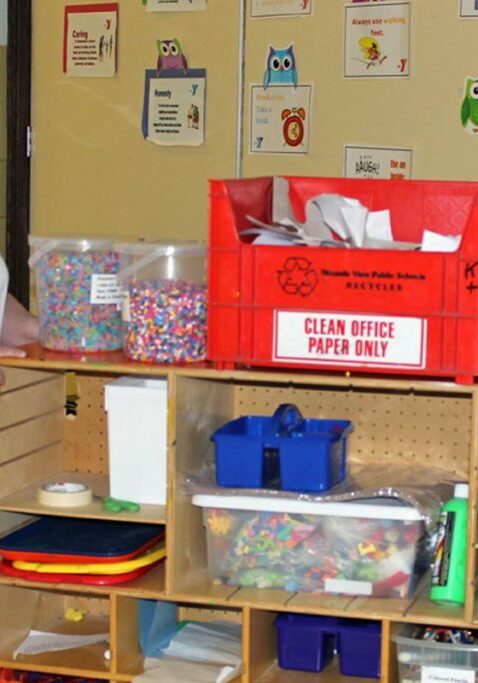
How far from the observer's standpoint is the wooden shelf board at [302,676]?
2.08m

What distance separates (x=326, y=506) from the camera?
6.55 ft

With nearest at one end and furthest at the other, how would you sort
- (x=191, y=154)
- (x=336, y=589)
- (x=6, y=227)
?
(x=336, y=589), (x=191, y=154), (x=6, y=227)

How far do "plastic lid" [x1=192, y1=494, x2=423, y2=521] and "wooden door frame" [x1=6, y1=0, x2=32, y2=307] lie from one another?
2207mm

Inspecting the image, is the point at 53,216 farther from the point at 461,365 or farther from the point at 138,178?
the point at 461,365

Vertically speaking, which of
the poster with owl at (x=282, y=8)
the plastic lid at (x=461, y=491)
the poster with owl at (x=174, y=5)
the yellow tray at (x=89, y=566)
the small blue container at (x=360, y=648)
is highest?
the poster with owl at (x=174, y=5)

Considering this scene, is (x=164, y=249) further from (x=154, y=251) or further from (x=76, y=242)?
(x=76, y=242)

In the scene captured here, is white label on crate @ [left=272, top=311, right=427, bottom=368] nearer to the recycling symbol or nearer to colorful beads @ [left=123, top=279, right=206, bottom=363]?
the recycling symbol

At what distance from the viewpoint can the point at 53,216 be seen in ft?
13.6

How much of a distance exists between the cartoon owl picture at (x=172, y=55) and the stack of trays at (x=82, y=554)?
6.69 ft

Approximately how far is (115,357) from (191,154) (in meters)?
1.92

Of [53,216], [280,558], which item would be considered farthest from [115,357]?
[53,216]

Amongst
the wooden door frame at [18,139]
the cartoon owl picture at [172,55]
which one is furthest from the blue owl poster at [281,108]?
the wooden door frame at [18,139]

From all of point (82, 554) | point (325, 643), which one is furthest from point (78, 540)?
point (325, 643)

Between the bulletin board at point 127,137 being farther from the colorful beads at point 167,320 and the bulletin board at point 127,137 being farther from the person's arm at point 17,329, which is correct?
the colorful beads at point 167,320
